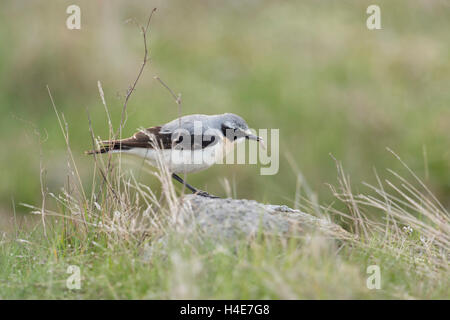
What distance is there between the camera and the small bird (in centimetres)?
622

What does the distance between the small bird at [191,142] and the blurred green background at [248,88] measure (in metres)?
3.47

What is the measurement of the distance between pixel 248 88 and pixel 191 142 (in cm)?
608

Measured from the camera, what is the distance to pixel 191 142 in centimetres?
636

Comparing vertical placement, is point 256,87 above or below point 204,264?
above

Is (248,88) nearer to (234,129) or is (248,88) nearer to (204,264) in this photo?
(234,129)

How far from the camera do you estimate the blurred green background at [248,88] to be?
10.6m

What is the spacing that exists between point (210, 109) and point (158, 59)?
203 cm

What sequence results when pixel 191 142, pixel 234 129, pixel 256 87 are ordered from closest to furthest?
pixel 191 142 → pixel 234 129 → pixel 256 87

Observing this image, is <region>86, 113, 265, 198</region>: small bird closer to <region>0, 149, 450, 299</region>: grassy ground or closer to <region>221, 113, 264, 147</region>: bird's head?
<region>221, 113, 264, 147</region>: bird's head

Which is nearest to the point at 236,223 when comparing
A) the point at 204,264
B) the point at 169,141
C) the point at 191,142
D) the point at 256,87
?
the point at 204,264

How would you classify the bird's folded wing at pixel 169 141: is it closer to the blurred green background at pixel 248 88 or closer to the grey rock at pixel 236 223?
the grey rock at pixel 236 223

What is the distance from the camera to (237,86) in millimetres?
12359

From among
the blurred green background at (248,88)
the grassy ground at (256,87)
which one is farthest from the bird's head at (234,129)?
the blurred green background at (248,88)
